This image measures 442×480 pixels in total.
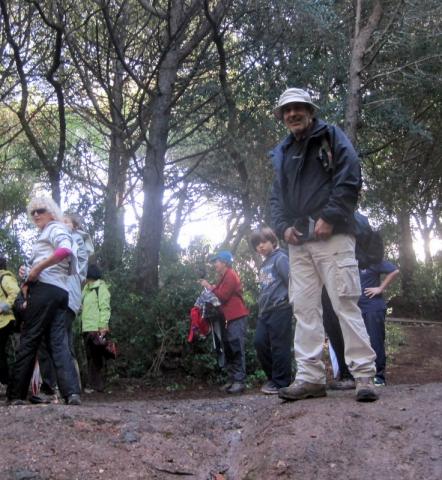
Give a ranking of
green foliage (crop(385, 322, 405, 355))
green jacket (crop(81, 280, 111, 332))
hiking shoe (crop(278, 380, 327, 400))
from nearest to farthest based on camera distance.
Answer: hiking shoe (crop(278, 380, 327, 400)) → green jacket (crop(81, 280, 111, 332)) → green foliage (crop(385, 322, 405, 355))

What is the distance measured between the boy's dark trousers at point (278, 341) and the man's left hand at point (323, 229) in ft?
6.57

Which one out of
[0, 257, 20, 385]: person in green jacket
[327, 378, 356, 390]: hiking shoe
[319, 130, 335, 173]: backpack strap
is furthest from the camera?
[0, 257, 20, 385]: person in green jacket

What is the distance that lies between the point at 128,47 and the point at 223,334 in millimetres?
6423

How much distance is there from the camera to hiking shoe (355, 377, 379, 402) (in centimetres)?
433

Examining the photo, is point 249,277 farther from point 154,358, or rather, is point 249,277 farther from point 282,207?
point 282,207

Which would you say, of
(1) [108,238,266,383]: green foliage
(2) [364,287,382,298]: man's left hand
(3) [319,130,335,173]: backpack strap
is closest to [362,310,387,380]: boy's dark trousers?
(2) [364,287,382,298]: man's left hand

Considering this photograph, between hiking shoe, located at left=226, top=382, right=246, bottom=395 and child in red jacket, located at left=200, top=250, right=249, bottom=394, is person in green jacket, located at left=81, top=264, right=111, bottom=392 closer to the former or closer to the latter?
child in red jacket, located at left=200, top=250, right=249, bottom=394

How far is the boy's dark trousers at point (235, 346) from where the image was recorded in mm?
7605

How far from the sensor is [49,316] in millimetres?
5441

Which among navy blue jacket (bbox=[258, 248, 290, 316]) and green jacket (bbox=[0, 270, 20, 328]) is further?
green jacket (bbox=[0, 270, 20, 328])

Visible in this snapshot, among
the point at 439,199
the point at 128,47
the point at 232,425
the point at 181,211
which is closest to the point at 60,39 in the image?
the point at 128,47

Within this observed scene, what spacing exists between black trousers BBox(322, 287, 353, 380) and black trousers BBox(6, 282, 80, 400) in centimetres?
229

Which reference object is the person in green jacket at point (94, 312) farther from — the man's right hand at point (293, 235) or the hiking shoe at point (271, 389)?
the man's right hand at point (293, 235)

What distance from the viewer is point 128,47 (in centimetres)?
1169
